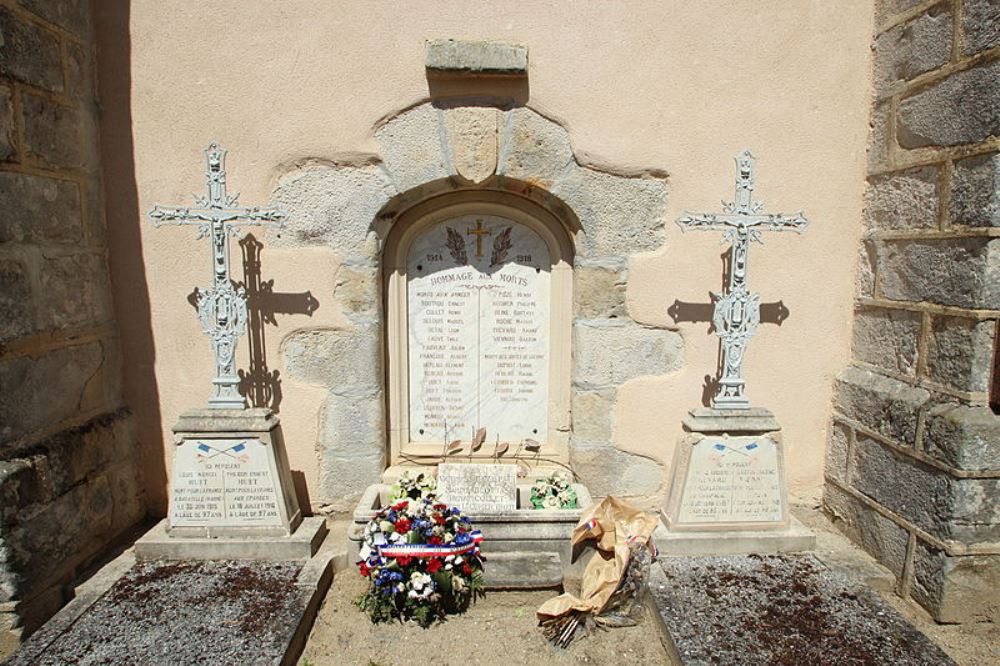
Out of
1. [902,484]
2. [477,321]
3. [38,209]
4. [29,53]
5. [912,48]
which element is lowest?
[902,484]

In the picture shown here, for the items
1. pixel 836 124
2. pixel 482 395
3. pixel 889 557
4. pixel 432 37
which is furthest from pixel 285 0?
pixel 889 557

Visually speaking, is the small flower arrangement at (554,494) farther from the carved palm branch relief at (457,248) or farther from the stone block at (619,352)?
the carved palm branch relief at (457,248)

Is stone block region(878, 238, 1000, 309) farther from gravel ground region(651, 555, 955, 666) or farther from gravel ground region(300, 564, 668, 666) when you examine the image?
gravel ground region(300, 564, 668, 666)

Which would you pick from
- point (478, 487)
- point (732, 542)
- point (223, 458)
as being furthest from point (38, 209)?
point (732, 542)

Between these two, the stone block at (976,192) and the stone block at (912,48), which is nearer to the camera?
the stone block at (976,192)

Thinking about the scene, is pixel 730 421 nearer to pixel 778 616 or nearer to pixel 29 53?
pixel 778 616

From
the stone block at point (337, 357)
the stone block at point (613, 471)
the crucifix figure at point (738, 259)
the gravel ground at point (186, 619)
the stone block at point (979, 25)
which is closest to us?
the gravel ground at point (186, 619)

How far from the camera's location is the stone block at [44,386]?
102 inches

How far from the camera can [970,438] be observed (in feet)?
8.39

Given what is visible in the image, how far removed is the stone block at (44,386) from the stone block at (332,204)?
117cm

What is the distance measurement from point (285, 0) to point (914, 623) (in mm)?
4360

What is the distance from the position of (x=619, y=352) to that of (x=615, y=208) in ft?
2.68

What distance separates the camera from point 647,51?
314 cm

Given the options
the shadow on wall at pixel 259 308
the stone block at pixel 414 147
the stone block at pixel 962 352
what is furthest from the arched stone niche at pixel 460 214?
the stone block at pixel 962 352
